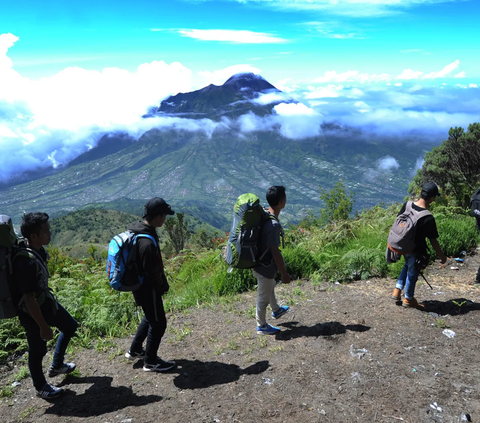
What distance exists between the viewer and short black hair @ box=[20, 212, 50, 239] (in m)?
3.84

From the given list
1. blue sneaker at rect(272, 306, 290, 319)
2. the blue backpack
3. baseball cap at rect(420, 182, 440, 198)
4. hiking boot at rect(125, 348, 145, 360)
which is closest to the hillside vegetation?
hiking boot at rect(125, 348, 145, 360)

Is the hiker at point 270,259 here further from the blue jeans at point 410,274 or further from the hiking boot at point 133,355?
the blue jeans at point 410,274

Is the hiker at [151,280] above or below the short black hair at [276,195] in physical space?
below

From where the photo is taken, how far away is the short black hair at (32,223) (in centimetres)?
384

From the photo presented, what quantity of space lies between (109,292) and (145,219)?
360 cm

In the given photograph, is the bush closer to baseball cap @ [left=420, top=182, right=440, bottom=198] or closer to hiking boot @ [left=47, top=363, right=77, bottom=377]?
hiking boot @ [left=47, top=363, right=77, bottom=377]

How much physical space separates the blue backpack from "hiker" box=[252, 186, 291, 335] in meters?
1.52

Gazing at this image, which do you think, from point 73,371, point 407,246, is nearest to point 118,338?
point 73,371

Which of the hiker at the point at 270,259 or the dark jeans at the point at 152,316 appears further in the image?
the hiker at the point at 270,259

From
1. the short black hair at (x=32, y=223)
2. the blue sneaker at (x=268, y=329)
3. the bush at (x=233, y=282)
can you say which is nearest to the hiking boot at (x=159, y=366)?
the blue sneaker at (x=268, y=329)

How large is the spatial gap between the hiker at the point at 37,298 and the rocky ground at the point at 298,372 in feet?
1.74

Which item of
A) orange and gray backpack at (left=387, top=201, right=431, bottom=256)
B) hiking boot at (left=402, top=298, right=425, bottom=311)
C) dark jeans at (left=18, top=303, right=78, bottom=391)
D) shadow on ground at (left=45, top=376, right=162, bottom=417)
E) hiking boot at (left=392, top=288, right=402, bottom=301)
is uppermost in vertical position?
orange and gray backpack at (left=387, top=201, right=431, bottom=256)

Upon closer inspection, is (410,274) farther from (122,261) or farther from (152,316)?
(122,261)

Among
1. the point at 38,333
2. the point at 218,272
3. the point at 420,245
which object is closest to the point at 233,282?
the point at 218,272
